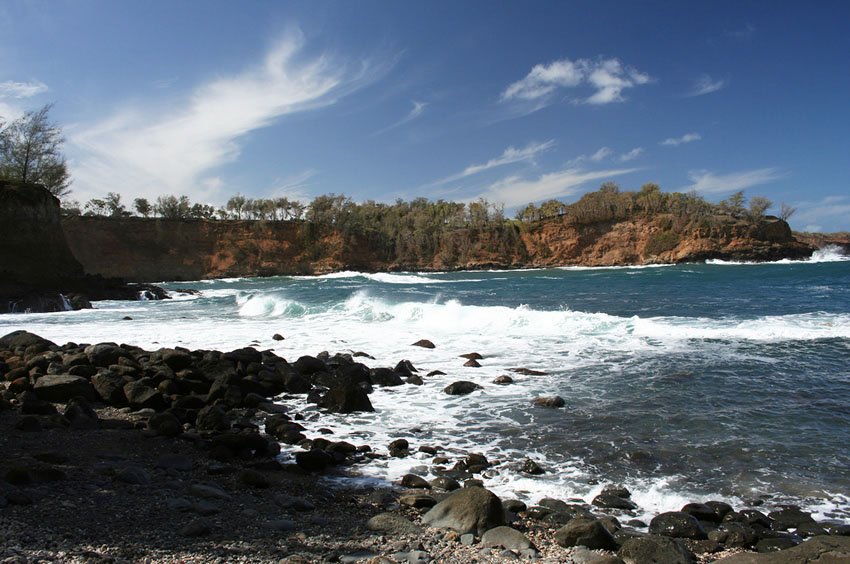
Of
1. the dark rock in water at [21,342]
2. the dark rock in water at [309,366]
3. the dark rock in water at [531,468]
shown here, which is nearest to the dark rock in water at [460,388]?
the dark rock in water at [309,366]

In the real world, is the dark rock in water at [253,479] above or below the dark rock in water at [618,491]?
above

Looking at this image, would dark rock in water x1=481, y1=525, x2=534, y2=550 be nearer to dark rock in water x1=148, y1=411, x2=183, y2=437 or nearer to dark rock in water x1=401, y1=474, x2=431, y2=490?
dark rock in water x1=401, y1=474, x2=431, y2=490

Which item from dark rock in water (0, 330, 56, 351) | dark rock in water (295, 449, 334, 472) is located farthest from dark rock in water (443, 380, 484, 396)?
dark rock in water (0, 330, 56, 351)

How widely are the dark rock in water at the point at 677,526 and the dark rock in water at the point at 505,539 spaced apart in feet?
5.14

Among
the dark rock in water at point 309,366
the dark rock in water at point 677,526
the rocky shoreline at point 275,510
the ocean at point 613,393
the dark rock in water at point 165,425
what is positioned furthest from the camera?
the dark rock in water at point 309,366

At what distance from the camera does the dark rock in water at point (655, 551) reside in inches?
175

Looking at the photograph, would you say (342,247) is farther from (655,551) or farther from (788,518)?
(655,551)

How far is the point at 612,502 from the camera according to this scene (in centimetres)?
583

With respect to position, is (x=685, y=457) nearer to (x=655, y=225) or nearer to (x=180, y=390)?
(x=180, y=390)

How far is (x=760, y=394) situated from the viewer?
9852 mm

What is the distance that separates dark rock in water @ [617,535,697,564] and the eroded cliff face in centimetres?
8258

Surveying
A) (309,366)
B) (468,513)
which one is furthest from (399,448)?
(309,366)

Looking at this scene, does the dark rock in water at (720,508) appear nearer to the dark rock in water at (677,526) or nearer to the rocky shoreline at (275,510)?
the rocky shoreline at (275,510)

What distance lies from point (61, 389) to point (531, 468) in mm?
8697
